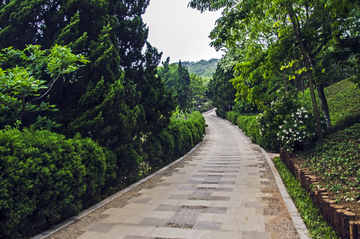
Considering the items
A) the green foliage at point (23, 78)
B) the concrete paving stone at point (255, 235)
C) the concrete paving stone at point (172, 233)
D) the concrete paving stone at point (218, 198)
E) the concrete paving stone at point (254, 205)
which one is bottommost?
the concrete paving stone at point (254, 205)

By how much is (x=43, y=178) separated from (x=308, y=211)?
5101 millimetres

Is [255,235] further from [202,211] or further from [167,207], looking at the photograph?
[167,207]

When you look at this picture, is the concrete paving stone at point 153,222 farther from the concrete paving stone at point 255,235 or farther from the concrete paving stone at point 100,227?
the concrete paving stone at point 255,235

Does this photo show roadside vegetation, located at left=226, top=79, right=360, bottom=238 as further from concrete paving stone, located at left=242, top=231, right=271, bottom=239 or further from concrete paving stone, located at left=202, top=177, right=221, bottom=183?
concrete paving stone, located at left=202, top=177, right=221, bottom=183

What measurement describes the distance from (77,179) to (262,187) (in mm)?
5010

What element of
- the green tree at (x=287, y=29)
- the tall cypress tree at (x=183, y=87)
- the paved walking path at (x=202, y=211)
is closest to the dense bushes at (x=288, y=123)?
the green tree at (x=287, y=29)

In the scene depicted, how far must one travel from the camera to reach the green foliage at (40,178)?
3894 mm

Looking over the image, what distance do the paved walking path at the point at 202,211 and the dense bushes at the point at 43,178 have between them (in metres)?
0.72

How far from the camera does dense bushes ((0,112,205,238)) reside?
154 inches

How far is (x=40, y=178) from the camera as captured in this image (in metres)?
4.37

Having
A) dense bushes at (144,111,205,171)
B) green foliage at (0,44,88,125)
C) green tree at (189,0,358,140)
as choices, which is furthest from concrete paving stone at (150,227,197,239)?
green tree at (189,0,358,140)

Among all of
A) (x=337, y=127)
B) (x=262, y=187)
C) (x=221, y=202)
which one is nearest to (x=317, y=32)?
(x=337, y=127)

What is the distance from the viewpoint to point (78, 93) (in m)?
6.91

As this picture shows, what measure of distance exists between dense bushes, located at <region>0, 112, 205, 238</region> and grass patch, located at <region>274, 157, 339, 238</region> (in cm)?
455
